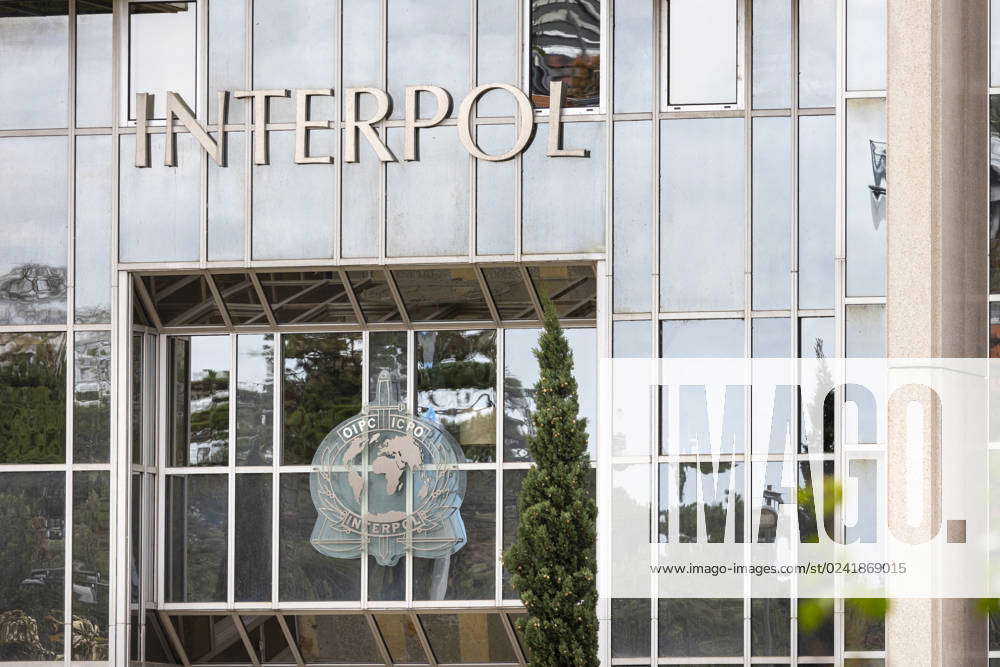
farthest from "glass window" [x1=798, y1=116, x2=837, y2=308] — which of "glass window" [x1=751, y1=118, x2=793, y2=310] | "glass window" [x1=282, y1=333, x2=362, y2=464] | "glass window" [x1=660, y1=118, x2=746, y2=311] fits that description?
"glass window" [x1=282, y1=333, x2=362, y2=464]

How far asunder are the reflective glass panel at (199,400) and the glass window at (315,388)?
A: 762mm

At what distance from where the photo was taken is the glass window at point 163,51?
49.8 ft

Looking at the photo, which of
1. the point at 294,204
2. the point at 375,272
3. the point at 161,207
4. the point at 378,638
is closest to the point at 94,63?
the point at 161,207

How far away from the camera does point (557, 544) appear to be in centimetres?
1337

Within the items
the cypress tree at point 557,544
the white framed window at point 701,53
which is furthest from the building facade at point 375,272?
the cypress tree at point 557,544

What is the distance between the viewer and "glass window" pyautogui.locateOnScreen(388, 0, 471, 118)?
48.2 feet

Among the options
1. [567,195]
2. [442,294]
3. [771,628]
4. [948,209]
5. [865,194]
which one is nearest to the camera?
[948,209]

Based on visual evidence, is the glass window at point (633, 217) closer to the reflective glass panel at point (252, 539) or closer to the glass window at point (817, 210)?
A: the glass window at point (817, 210)

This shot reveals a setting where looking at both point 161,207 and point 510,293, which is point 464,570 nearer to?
point 510,293

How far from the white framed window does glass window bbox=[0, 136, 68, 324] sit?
22.6ft

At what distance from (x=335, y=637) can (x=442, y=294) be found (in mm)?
4218

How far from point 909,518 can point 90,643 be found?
435 inches

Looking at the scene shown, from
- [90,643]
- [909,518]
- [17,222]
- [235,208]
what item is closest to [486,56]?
[235,208]

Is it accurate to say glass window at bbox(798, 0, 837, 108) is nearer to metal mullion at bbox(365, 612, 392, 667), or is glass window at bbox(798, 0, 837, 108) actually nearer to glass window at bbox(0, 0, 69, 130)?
metal mullion at bbox(365, 612, 392, 667)
